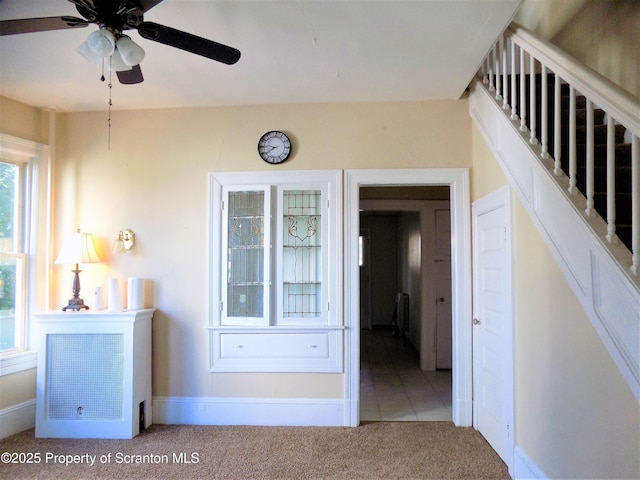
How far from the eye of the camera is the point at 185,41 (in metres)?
1.86

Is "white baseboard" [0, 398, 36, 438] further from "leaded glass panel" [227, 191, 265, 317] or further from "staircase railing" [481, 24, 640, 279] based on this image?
"staircase railing" [481, 24, 640, 279]

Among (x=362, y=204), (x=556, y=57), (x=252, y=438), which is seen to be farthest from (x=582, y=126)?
(x=252, y=438)

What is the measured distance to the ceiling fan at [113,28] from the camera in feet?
5.64

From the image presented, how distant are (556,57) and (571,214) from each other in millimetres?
873

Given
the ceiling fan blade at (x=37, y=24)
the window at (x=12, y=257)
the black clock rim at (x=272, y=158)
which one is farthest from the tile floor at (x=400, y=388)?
the ceiling fan blade at (x=37, y=24)

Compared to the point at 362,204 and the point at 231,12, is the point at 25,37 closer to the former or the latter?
the point at 231,12

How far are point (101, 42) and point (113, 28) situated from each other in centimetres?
13

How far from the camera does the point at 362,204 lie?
16.5 ft

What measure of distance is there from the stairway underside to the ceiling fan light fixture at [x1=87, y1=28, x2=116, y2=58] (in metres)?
2.31

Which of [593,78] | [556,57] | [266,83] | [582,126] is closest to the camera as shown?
[593,78]

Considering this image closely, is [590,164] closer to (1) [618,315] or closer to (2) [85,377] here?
(1) [618,315]

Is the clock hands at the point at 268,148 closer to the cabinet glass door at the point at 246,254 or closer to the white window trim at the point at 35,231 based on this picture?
the cabinet glass door at the point at 246,254

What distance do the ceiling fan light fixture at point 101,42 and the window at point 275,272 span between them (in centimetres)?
174

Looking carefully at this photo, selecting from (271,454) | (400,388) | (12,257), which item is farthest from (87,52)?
(400,388)
